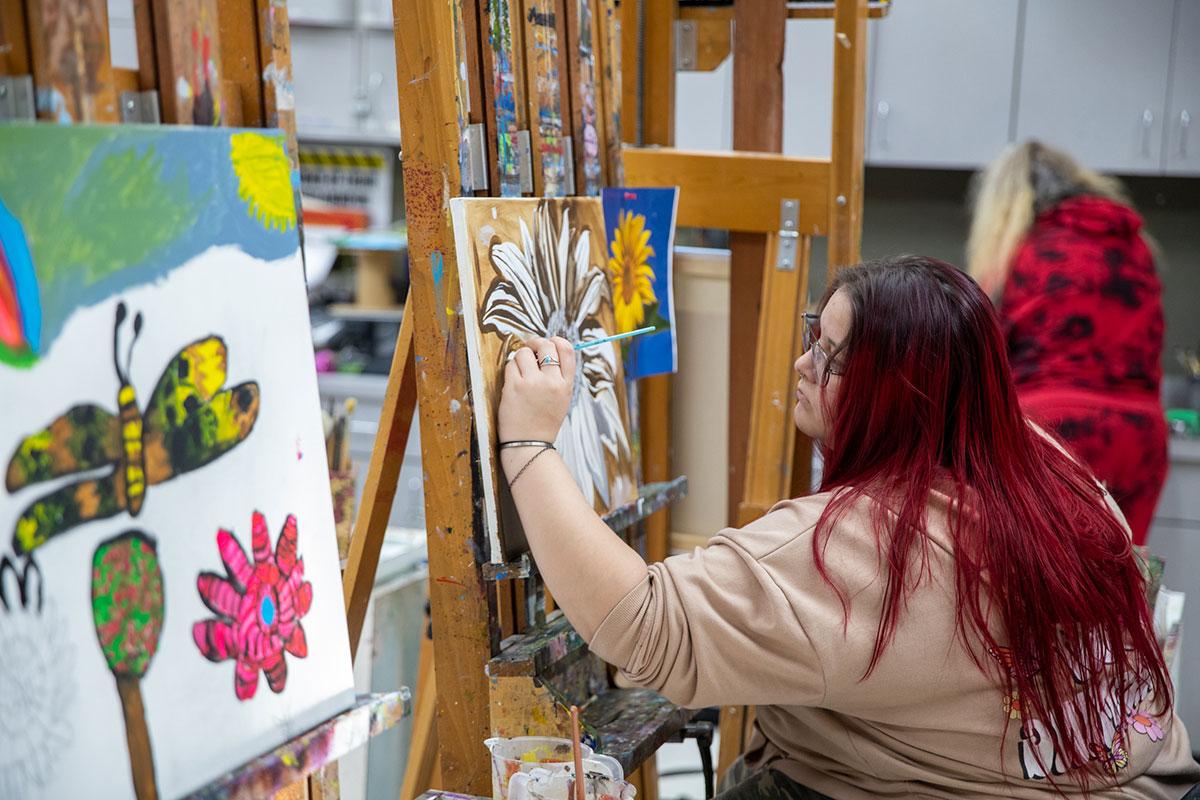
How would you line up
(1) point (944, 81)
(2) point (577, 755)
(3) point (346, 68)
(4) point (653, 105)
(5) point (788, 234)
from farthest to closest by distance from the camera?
1. (3) point (346, 68)
2. (1) point (944, 81)
3. (4) point (653, 105)
4. (5) point (788, 234)
5. (2) point (577, 755)

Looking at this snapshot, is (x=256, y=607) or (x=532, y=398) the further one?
(x=532, y=398)

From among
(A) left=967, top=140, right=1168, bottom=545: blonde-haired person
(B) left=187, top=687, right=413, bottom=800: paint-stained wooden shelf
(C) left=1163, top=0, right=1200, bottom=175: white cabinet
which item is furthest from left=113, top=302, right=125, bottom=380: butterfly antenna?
(C) left=1163, top=0, right=1200, bottom=175: white cabinet

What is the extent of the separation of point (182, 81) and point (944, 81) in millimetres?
2855

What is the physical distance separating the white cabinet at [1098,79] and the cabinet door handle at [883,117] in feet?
1.17

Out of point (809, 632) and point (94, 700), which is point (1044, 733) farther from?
point (94, 700)

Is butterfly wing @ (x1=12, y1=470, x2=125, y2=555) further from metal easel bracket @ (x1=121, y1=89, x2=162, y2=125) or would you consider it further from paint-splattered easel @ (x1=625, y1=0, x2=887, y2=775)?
paint-splattered easel @ (x1=625, y1=0, x2=887, y2=775)

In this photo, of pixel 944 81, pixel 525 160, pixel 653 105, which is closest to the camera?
pixel 525 160

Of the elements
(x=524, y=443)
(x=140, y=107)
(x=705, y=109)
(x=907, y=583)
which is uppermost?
(x=705, y=109)

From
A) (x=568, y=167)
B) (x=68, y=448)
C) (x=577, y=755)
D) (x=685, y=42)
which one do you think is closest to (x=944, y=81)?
(x=685, y=42)

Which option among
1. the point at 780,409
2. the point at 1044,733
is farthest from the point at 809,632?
the point at 780,409

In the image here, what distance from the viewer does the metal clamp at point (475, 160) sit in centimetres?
A: 130

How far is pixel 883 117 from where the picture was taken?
11.4ft

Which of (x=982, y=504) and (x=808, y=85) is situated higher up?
(x=808, y=85)

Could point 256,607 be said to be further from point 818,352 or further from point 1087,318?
point 1087,318
